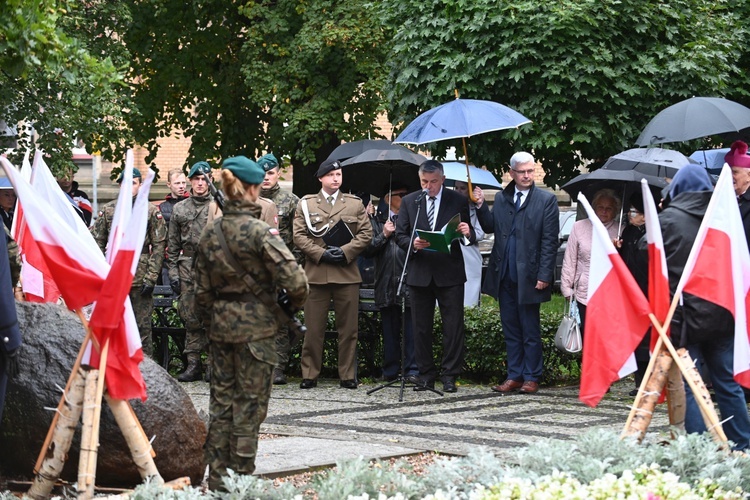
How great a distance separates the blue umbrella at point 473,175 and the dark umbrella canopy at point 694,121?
10.1ft

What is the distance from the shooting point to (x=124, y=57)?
20516 millimetres

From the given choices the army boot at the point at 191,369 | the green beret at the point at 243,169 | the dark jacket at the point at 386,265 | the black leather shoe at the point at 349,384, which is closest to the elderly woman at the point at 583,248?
the dark jacket at the point at 386,265

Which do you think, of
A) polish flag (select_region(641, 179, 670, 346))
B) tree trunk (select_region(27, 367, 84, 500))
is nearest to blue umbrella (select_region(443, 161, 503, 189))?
polish flag (select_region(641, 179, 670, 346))

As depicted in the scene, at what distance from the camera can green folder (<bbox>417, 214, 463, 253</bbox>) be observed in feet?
36.7

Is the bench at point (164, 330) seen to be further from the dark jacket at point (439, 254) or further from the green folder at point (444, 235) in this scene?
the green folder at point (444, 235)

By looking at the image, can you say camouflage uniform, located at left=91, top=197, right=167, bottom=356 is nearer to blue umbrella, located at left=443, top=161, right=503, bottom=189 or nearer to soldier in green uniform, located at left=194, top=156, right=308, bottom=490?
blue umbrella, located at left=443, top=161, right=503, bottom=189

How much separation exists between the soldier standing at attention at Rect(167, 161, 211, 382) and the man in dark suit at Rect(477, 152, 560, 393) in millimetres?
2700

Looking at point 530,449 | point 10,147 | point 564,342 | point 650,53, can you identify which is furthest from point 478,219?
point 10,147

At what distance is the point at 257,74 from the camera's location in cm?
2136

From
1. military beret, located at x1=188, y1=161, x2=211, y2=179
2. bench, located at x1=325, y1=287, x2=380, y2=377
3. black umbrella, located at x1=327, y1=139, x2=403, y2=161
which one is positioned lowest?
bench, located at x1=325, y1=287, x2=380, y2=377

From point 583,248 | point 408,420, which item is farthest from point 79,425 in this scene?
point 583,248

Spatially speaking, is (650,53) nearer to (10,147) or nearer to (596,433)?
(596,433)

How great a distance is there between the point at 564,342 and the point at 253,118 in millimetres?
13682

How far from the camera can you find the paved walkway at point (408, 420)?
28.1ft
